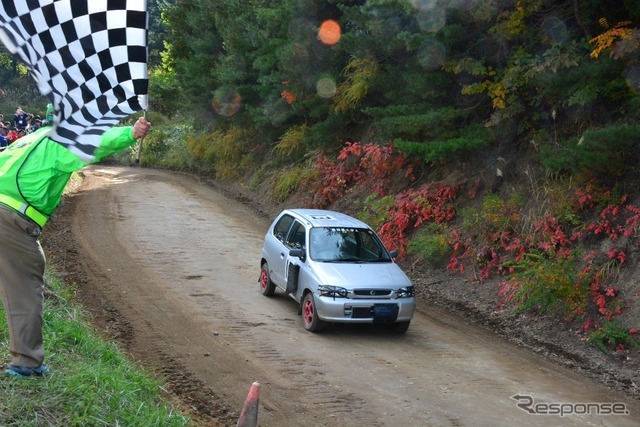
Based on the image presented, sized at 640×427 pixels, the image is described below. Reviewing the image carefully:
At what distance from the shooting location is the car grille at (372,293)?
11.7m

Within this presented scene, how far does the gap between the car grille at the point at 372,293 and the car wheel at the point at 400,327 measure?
603mm

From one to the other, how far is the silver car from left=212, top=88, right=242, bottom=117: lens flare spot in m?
16.3

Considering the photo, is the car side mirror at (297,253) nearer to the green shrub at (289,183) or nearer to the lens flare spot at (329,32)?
the lens flare spot at (329,32)

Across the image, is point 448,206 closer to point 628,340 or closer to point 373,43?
point 373,43

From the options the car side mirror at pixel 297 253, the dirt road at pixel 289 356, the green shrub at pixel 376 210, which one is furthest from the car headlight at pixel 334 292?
the green shrub at pixel 376 210

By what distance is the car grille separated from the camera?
11.7 m

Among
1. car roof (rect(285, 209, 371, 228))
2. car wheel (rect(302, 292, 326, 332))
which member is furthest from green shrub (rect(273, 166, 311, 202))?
car wheel (rect(302, 292, 326, 332))

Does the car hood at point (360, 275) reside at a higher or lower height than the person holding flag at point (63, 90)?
lower

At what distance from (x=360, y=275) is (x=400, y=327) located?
1040 mm

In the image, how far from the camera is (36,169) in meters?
6.09

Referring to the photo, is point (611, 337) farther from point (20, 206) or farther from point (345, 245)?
point (20, 206)

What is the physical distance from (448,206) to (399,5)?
15.0 feet

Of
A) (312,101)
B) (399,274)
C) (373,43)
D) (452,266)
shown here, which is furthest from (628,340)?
(312,101)

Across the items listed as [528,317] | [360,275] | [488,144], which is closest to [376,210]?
[488,144]
